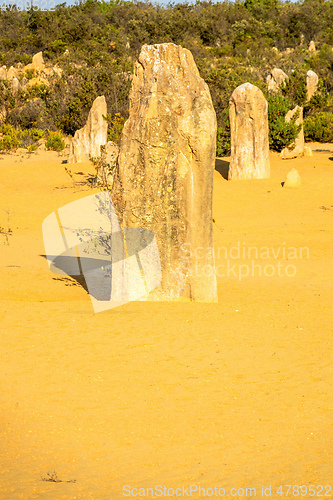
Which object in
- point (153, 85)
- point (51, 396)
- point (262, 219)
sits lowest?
point (262, 219)

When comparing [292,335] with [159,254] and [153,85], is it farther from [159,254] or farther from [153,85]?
[153,85]

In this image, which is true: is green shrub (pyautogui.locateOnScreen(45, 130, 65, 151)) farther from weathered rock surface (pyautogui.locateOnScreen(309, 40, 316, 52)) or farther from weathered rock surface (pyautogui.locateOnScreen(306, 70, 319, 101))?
weathered rock surface (pyautogui.locateOnScreen(309, 40, 316, 52))

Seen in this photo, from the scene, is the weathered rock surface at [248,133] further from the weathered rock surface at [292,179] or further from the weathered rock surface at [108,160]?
the weathered rock surface at [108,160]

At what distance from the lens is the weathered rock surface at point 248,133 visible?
14531mm

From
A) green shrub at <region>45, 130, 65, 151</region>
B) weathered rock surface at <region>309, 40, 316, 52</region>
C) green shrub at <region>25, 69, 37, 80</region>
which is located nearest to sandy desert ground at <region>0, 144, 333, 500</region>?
green shrub at <region>45, 130, 65, 151</region>

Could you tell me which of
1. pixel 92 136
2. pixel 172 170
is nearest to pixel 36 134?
pixel 92 136

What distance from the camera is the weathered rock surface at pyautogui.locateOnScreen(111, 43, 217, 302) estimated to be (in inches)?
241

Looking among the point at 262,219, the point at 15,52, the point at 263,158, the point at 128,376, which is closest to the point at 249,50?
the point at 15,52

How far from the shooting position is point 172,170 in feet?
20.1

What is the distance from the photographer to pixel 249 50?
3906 centimetres

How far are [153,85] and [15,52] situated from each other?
35.0 metres

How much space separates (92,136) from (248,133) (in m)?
5.34

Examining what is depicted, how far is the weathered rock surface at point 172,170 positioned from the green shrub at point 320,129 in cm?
1723

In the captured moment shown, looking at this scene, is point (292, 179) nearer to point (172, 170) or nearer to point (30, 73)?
point (172, 170)
